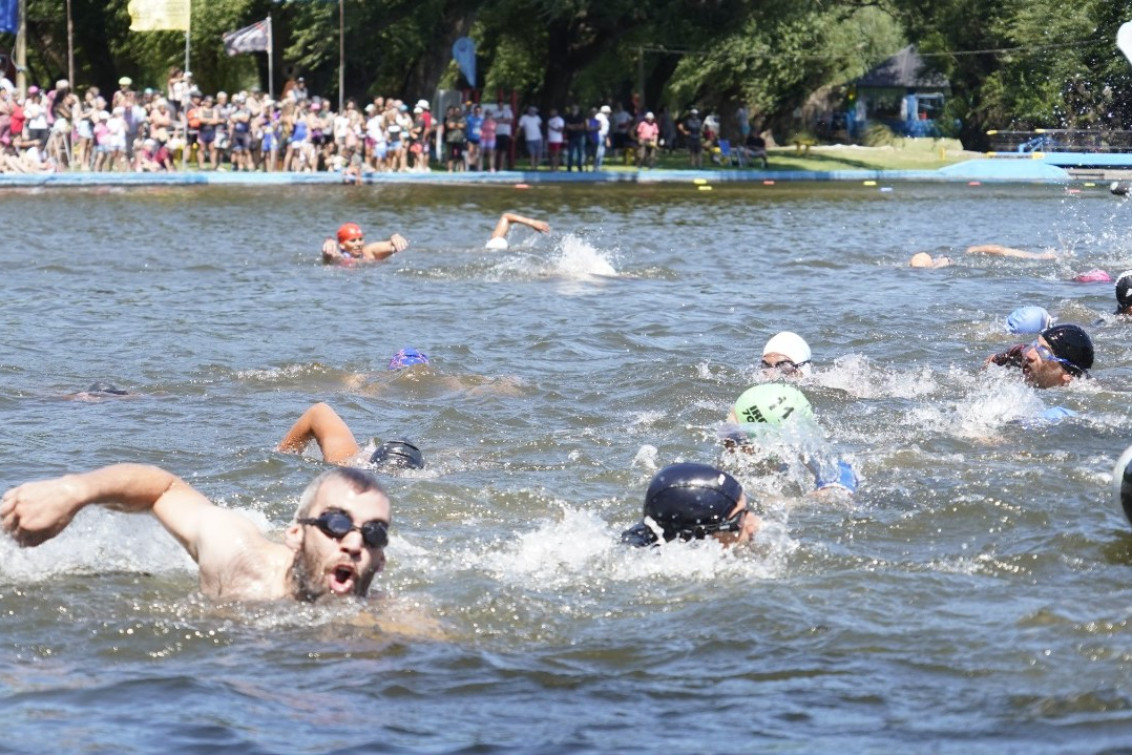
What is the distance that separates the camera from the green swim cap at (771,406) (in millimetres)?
8703

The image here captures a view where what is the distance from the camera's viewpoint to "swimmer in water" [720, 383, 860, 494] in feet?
28.5

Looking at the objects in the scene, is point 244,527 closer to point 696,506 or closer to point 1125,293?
point 696,506

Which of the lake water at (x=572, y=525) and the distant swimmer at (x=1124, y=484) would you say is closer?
the lake water at (x=572, y=525)

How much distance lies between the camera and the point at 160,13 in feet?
118

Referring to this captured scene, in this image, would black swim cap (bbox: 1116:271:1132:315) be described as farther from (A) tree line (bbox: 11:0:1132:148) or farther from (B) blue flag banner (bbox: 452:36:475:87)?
(A) tree line (bbox: 11:0:1132:148)

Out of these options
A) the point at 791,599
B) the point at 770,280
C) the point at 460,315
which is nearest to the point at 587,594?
the point at 791,599

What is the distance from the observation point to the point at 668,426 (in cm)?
1120

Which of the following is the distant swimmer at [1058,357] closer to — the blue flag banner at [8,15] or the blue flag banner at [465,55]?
the blue flag banner at [8,15]

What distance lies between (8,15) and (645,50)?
20313mm

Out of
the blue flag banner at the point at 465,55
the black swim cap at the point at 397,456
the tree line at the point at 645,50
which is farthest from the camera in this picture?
the tree line at the point at 645,50

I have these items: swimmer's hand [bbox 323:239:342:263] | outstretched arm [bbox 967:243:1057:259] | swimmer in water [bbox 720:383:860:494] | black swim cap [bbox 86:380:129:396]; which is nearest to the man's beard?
swimmer in water [bbox 720:383:860:494]

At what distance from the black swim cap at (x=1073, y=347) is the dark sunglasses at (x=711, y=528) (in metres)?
4.99

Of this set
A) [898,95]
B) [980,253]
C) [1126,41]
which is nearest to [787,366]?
[1126,41]

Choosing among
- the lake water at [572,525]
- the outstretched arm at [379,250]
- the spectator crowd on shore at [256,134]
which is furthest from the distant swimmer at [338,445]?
the spectator crowd on shore at [256,134]
